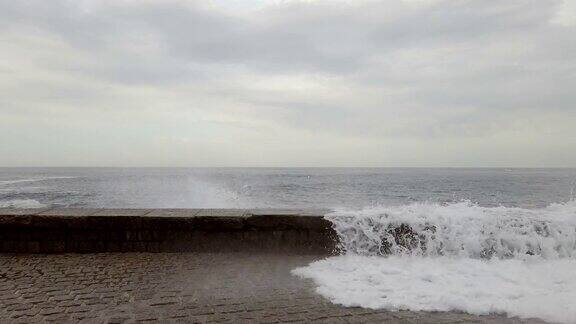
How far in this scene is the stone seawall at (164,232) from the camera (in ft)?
18.3

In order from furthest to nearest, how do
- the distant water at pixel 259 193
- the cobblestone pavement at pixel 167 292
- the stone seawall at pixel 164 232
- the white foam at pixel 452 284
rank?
the distant water at pixel 259 193, the stone seawall at pixel 164 232, the white foam at pixel 452 284, the cobblestone pavement at pixel 167 292

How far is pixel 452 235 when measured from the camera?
575cm

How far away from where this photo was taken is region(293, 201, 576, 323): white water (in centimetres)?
380

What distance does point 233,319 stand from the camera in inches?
130

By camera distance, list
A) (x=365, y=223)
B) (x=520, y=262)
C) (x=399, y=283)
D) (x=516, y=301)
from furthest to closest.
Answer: (x=365, y=223)
(x=520, y=262)
(x=399, y=283)
(x=516, y=301)

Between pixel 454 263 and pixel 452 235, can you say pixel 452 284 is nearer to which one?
pixel 454 263

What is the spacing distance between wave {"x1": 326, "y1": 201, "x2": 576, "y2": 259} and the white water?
1 centimetres

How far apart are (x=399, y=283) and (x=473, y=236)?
6.62ft

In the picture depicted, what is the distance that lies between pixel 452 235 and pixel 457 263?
22.7 inches

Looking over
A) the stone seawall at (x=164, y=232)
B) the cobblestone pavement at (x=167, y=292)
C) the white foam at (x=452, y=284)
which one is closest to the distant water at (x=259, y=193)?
the white foam at (x=452, y=284)

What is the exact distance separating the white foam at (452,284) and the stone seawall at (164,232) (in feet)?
2.17

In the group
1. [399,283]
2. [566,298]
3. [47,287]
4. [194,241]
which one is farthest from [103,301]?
[566,298]

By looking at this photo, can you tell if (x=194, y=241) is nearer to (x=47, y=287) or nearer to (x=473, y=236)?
(x=47, y=287)

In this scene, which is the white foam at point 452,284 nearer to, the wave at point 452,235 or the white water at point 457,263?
the white water at point 457,263
